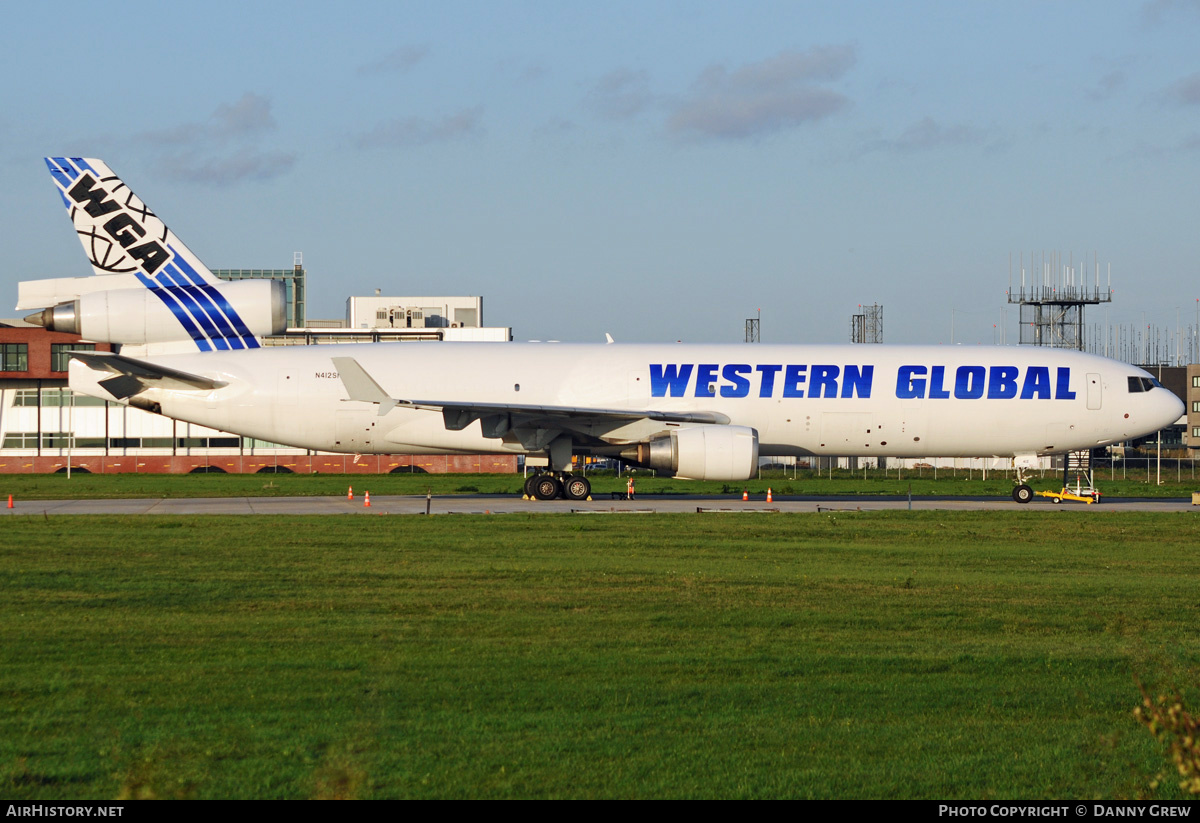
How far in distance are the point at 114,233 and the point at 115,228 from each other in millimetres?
134

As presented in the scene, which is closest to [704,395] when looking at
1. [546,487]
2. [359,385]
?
[546,487]

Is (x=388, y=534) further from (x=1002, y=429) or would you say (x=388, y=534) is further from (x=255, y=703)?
(x=1002, y=429)

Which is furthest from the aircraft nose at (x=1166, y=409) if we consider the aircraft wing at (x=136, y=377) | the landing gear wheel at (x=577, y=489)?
the aircraft wing at (x=136, y=377)

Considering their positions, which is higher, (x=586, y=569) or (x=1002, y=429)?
(x=1002, y=429)

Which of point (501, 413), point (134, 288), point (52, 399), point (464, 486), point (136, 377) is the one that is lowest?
point (464, 486)

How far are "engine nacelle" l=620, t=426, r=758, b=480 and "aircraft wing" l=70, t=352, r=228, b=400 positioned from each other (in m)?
11.8

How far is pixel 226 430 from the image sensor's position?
32.3 metres

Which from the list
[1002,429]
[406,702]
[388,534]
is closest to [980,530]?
[1002,429]

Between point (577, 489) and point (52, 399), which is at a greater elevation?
point (52, 399)

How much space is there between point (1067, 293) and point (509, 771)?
9432cm

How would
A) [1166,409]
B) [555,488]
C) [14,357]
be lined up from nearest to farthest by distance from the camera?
[555,488], [1166,409], [14,357]

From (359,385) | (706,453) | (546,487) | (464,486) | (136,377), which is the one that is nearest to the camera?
(359,385)

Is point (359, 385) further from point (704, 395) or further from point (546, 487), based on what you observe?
point (704, 395)

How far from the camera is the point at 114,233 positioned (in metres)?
30.7
